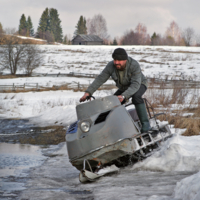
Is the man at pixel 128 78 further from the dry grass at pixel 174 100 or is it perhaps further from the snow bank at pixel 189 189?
the dry grass at pixel 174 100

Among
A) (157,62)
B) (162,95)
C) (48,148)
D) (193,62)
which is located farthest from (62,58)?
(48,148)

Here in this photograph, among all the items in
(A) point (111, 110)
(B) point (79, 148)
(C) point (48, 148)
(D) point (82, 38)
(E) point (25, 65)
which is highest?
(D) point (82, 38)

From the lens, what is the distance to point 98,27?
11862cm

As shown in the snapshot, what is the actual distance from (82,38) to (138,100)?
271ft

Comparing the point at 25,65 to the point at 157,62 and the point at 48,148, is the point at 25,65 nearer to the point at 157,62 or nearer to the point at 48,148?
Answer: the point at 157,62

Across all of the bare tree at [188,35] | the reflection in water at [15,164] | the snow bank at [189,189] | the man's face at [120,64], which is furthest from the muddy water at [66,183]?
the bare tree at [188,35]

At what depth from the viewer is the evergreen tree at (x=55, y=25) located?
111m

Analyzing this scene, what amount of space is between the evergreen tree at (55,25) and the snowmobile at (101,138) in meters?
110

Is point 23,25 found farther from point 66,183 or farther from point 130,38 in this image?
point 66,183

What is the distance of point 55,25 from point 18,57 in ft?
237

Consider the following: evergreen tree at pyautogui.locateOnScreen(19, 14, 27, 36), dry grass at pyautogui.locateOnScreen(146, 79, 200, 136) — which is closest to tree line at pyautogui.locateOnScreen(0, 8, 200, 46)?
evergreen tree at pyautogui.locateOnScreen(19, 14, 27, 36)

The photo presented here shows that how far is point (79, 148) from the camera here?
4020mm

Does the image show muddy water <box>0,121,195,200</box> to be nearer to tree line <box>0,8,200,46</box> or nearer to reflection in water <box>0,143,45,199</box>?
reflection in water <box>0,143,45,199</box>

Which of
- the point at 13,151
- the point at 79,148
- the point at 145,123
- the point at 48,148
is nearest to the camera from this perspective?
the point at 79,148
